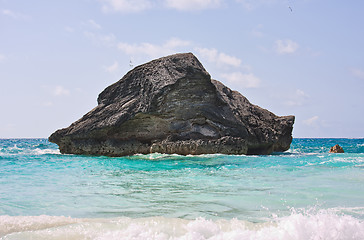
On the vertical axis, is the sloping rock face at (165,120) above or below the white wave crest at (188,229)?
above

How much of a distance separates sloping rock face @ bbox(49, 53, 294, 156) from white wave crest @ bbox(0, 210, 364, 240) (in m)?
14.5

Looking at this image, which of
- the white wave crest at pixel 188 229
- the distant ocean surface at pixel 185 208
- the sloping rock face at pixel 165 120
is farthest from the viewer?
the sloping rock face at pixel 165 120

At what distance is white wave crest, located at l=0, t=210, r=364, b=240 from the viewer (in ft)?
12.8

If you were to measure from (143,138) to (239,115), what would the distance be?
6730 mm

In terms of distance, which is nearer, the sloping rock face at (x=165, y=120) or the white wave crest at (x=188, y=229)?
the white wave crest at (x=188, y=229)

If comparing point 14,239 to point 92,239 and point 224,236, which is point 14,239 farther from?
point 224,236

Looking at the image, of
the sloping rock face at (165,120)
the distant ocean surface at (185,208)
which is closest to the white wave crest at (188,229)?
the distant ocean surface at (185,208)

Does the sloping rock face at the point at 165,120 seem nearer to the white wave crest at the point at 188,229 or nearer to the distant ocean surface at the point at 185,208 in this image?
the distant ocean surface at the point at 185,208

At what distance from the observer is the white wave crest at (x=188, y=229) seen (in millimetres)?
3906

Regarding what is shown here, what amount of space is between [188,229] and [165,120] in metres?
16.0

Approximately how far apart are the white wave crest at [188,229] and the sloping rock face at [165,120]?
47.4 feet

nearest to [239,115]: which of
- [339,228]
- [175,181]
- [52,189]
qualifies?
[175,181]

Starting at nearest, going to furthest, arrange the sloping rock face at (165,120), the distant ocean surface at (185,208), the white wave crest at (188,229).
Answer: the white wave crest at (188,229) → the distant ocean surface at (185,208) → the sloping rock face at (165,120)

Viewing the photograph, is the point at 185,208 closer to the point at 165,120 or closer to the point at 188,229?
the point at 188,229
